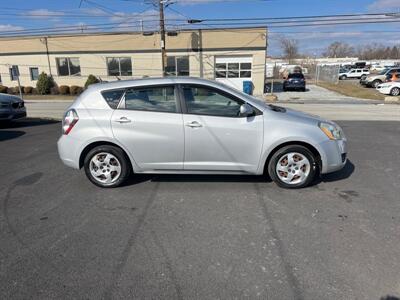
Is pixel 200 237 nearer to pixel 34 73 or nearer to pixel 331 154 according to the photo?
pixel 331 154

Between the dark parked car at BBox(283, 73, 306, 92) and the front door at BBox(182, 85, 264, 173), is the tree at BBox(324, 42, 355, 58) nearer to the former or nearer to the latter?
the dark parked car at BBox(283, 73, 306, 92)

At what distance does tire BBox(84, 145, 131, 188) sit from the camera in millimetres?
4301

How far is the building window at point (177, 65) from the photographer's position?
81.8ft

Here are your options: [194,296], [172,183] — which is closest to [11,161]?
[172,183]

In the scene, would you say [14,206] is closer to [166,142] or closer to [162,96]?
[166,142]

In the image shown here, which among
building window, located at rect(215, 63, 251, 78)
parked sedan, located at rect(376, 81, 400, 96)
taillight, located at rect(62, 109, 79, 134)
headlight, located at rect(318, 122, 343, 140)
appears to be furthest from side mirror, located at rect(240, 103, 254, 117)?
parked sedan, located at rect(376, 81, 400, 96)

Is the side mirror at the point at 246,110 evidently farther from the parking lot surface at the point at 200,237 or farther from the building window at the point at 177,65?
the building window at the point at 177,65

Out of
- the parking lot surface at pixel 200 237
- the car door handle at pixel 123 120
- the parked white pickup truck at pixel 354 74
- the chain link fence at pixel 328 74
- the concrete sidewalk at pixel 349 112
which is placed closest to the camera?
the parking lot surface at pixel 200 237

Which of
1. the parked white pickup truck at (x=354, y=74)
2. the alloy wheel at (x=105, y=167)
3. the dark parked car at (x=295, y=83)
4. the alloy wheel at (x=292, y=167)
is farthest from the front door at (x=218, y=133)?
the parked white pickup truck at (x=354, y=74)

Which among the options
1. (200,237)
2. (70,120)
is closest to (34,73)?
(70,120)

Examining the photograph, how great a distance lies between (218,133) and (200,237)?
5.14ft

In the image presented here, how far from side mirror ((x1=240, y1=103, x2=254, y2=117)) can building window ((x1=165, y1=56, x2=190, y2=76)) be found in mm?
22063

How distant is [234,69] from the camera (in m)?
24.4

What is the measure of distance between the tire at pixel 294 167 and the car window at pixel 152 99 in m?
1.69
